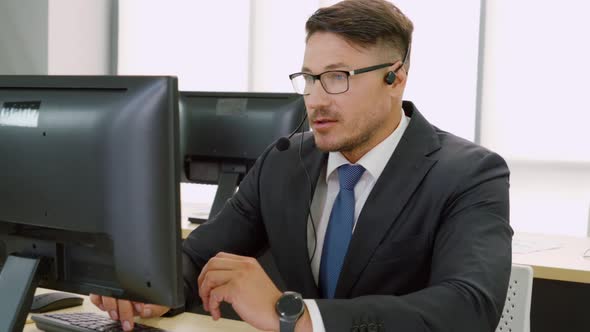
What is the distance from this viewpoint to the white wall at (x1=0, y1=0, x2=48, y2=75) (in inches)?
176

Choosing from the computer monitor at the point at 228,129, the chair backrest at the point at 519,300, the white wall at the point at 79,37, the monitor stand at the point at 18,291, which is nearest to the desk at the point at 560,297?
the chair backrest at the point at 519,300

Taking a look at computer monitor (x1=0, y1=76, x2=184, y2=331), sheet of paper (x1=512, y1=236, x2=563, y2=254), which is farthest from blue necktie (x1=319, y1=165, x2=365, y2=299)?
sheet of paper (x1=512, y1=236, x2=563, y2=254)

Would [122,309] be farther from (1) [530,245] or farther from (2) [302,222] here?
(1) [530,245]

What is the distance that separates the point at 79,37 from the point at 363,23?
358 centimetres

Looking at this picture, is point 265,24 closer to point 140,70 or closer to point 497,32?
point 140,70

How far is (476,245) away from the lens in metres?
1.37

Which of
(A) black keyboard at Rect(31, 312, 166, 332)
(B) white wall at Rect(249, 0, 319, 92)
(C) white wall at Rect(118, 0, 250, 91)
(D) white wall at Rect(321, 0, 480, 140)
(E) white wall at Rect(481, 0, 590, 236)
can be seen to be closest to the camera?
(A) black keyboard at Rect(31, 312, 166, 332)

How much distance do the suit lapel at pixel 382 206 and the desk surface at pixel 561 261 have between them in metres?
0.71

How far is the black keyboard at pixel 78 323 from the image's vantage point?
4.58ft

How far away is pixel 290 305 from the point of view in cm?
116

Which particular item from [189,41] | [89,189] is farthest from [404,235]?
[189,41]

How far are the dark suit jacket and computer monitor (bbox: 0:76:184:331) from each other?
31 cm

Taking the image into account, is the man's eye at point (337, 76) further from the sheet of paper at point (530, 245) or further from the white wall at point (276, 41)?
the white wall at point (276, 41)

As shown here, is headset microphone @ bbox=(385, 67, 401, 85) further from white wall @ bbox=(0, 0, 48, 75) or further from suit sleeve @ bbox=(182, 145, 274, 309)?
white wall @ bbox=(0, 0, 48, 75)
